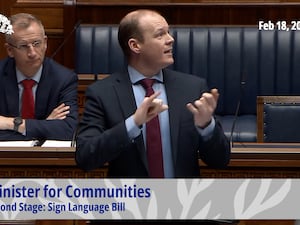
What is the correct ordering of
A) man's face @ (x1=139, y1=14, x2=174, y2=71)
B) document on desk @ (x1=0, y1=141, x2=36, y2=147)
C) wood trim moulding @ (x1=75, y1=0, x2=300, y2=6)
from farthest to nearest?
wood trim moulding @ (x1=75, y1=0, x2=300, y2=6), document on desk @ (x1=0, y1=141, x2=36, y2=147), man's face @ (x1=139, y1=14, x2=174, y2=71)

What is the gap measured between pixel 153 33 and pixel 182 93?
8.7 inches

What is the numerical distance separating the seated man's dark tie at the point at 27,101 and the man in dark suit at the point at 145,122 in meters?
0.98

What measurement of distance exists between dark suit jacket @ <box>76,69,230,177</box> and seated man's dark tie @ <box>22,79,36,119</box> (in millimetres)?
973

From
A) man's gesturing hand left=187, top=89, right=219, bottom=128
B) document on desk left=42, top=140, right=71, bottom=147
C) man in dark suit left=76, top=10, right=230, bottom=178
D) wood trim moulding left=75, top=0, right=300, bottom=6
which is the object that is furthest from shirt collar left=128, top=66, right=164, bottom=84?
wood trim moulding left=75, top=0, right=300, bottom=6

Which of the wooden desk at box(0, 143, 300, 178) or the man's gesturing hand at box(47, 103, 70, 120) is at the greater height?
the man's gesturing hand at box(47, 103, 70, 120)

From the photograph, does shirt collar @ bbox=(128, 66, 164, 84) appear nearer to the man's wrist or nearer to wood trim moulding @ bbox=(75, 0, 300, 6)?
the man's wrist

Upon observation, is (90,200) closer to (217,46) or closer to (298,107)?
(298,107)

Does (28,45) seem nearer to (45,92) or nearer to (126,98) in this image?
(45,92)

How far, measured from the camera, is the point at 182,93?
2.68m

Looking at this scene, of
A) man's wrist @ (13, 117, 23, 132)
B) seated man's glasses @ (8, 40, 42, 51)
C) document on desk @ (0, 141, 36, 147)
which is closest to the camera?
document on desk @ (0, 141, 36, 147)

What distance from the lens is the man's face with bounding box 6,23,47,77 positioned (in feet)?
11.8

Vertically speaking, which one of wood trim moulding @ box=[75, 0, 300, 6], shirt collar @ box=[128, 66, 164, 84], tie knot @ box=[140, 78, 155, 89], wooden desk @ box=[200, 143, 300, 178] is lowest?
wooden desk @ box=[200, 143, 300, 178]

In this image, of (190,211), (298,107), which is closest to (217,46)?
(298,107)

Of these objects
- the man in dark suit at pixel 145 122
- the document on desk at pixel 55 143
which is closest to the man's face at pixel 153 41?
the man in dark suit at pixel 145 122
